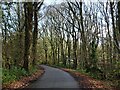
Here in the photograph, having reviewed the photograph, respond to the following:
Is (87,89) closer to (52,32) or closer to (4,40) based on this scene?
(4,40)

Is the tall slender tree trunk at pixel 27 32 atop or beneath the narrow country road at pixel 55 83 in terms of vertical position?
atop

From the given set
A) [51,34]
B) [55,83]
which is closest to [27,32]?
[55,83]

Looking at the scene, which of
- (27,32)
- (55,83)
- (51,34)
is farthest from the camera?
(51,34)

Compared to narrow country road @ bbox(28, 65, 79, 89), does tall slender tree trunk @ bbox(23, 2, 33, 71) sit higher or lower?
higher

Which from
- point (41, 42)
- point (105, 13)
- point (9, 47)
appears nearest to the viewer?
point (9, 47)

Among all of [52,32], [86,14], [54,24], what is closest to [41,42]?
[52,32]

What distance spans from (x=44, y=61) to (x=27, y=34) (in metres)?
62.1

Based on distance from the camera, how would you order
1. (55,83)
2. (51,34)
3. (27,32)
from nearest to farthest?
(55,83) → (27,32) → (51,34)

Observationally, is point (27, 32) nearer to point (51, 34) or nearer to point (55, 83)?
point (55, 83)

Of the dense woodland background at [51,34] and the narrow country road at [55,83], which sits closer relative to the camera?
the narrow country road at [55,83]

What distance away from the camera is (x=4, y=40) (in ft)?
102

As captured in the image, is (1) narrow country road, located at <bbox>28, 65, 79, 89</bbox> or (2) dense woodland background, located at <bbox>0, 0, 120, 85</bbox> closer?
(1) narrow country road, located at <bbox>28, 65, 79, 89</bbox>

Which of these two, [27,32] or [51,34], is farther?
[51,34]

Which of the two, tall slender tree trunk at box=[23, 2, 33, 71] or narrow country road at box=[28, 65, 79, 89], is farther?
tall slender tree trunk at box=[23, 2, 33, 71]
